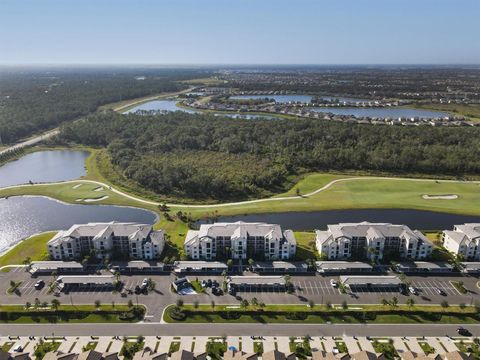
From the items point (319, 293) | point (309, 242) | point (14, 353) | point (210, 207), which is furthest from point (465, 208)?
point (14, 353)

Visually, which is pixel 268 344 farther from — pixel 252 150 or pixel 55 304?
pixel 252 150

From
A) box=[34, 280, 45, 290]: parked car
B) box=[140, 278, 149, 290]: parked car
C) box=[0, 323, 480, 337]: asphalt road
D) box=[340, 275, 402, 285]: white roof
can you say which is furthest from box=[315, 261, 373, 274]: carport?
box=[34, 280, 45, 290]: parked car

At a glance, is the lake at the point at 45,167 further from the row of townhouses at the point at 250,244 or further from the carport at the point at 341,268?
the carport at the point at 341,268

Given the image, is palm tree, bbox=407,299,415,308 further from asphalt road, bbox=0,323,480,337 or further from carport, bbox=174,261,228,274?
carport, bbox=174,261,228,274

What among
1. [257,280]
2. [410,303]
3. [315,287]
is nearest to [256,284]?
[257,280]

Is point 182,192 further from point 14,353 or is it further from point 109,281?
point 14,353

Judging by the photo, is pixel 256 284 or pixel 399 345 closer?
pixel 399 345
